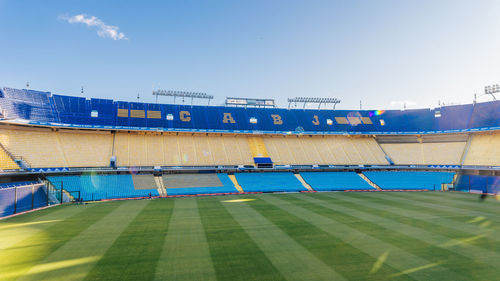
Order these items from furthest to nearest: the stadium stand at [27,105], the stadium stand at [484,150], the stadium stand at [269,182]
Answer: the stadium stand at [484,150]
the stadium stand at [269,182]
the stadium stand at [27,105]

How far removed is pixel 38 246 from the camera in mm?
13352

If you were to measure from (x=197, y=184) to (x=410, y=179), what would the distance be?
31.5 metres

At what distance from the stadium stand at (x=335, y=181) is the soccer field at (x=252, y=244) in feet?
48.5

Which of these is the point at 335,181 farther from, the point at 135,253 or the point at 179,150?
the point at 135,253

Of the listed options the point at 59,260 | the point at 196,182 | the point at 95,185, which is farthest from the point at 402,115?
the point at 59,260

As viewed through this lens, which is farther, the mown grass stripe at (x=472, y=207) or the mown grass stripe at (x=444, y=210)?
the mown grass stripe at (x=472, y=207)

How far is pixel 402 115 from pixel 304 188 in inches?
1097

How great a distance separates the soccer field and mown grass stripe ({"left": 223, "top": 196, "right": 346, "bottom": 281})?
0.14ft

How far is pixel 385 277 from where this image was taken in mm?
10062

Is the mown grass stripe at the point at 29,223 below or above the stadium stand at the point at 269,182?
below

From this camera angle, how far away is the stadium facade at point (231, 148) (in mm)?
32312

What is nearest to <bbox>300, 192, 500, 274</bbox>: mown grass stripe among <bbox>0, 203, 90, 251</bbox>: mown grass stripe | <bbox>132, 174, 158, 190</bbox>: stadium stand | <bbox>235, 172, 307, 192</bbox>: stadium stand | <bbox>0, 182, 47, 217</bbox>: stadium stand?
<bbox>235, 172, 307, 192</bbox>: stadium stand

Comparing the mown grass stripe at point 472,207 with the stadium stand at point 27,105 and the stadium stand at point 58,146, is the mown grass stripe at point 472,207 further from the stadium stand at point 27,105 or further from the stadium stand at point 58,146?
the stadium stand at point 27,105

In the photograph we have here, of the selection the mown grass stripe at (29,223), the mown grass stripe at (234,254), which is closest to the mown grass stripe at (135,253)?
the mown grass stripe at (234,254)
